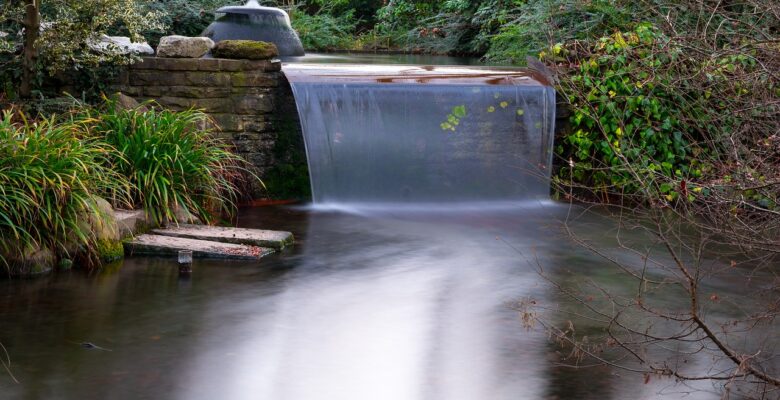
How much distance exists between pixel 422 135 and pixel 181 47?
2.49 m

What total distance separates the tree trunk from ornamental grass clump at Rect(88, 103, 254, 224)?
819 mm

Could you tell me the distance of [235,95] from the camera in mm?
9852

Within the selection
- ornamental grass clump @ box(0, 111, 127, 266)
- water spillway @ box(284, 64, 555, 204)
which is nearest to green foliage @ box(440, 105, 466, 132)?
water spillway @ box(284, 64, 555, 204)

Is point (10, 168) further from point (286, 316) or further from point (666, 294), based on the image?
point (666, 294)

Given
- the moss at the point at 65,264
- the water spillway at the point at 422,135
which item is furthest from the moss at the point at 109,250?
the water spillway at the point at 422,135

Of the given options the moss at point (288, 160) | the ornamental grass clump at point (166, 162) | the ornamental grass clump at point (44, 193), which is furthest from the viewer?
the moss at point (288, 160)

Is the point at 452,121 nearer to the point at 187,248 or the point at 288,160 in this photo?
the point at 288,160

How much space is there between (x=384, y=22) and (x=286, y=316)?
15.1 meters

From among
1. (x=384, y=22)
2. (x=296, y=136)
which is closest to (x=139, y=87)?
(x=296, y=136)

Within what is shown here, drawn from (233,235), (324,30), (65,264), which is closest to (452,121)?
(233,235)

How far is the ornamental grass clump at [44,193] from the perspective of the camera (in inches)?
262

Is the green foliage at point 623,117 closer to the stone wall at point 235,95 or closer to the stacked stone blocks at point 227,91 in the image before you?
the stone wall at point 235,95

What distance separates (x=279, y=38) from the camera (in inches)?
511

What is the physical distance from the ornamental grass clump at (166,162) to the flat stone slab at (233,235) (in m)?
0.16
